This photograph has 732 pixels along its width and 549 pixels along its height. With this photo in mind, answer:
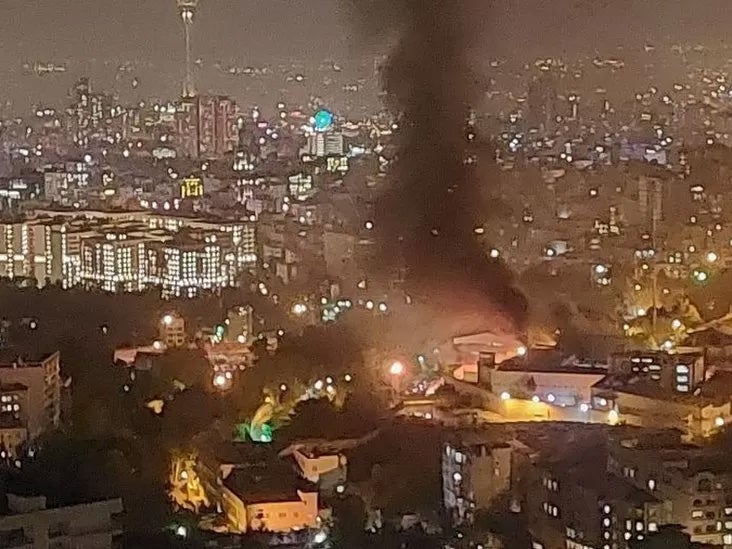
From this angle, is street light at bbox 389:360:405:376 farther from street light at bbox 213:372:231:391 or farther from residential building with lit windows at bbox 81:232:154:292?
residential building with lit windows at bbox 81:232:154:292

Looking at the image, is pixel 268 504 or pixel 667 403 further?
pixel 667 403

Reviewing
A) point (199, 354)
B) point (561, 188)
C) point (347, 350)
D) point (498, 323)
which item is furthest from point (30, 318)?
point (561, 188)

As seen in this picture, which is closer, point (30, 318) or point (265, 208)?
point (30, 318)

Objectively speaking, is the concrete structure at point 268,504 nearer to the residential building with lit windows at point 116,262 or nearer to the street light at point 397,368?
the street light at point 397,368

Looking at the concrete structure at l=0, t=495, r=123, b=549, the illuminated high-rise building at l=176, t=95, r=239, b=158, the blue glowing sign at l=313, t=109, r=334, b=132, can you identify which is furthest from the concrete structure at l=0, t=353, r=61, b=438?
the illuminated high-rise building at l=176, t=95, r=239, b=158

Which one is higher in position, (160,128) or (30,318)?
(160,128)

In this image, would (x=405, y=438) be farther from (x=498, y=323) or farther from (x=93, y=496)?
(x=498, y=323)

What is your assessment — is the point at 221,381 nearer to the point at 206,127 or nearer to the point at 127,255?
the point at 127,255

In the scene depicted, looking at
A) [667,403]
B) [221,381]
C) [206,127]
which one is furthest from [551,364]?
[206,127]

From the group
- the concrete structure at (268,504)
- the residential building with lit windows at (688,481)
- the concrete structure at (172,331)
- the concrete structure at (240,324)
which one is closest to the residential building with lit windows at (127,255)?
the concrete structure at (240,324)
